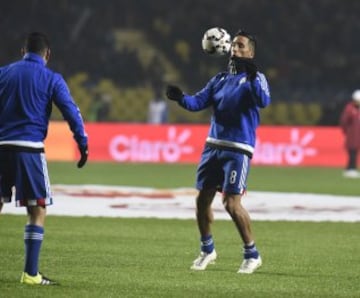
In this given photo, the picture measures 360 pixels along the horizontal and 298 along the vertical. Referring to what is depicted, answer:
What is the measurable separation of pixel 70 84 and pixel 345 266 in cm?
2543

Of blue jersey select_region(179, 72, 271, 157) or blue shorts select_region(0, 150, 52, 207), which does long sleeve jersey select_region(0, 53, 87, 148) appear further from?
blue jersey select_region(179, 72, 271, 157)

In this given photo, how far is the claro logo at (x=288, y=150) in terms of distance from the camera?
31.8 m

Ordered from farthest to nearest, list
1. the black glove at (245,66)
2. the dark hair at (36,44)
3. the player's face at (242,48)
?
the player's face at (242,48) → the black glove at (245,66) → the dark hair at (36,44)

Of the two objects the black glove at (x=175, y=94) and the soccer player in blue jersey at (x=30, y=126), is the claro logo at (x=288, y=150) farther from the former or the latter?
the soccer player in blue jersey at (x=30, y=126)

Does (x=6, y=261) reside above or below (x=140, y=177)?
above

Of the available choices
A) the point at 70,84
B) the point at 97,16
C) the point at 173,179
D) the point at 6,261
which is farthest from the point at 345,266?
the point at 97,16

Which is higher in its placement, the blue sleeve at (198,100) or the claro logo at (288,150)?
the blue sleeve at (198,100)

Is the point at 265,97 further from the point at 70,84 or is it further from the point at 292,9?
the point at 292,9

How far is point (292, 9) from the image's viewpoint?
39.9 meters

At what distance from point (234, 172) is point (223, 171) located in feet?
0.56

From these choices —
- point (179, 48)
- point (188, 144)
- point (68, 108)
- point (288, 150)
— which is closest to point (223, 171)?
point (68, 108)

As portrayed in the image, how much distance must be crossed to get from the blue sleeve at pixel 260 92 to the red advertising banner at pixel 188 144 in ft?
69.6

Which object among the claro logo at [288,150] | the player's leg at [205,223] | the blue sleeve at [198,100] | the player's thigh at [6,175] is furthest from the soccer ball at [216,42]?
the claro logo at [288,150]

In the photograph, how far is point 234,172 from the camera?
1053 centimetres
